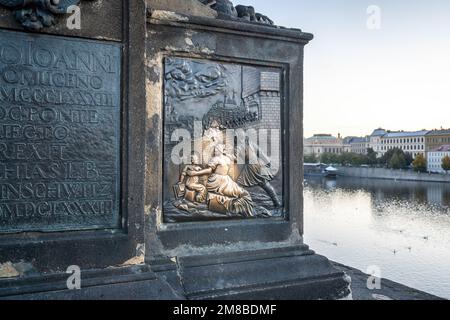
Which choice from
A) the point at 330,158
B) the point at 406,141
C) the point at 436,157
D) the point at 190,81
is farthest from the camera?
the point at 330,158

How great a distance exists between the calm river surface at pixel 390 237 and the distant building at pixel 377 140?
81355 millimetres

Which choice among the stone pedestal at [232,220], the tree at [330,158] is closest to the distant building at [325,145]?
the tree at [330,158]

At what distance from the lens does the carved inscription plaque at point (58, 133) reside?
3.44 meters

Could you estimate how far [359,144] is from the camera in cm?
13275

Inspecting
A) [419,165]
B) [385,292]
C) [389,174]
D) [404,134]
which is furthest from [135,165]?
[404,134]

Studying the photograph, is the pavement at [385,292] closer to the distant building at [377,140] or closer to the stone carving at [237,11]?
the stone carving at [237,11]

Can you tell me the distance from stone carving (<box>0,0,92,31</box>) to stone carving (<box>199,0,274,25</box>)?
1831mm

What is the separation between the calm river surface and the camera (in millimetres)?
16828

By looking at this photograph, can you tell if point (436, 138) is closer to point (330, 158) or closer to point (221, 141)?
point (330, 158)

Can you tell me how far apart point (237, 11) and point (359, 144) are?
134 meters

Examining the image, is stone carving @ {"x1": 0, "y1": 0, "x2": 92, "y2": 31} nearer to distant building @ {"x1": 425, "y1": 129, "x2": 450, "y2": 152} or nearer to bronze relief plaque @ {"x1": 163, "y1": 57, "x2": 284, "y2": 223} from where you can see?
bronze relief plaque @ {"x1": 163, "y1": 57, "x2": 284, "y2": 223}

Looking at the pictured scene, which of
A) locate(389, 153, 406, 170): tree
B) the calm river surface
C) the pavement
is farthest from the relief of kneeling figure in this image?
locate(389, 153, 406, 170): tree
